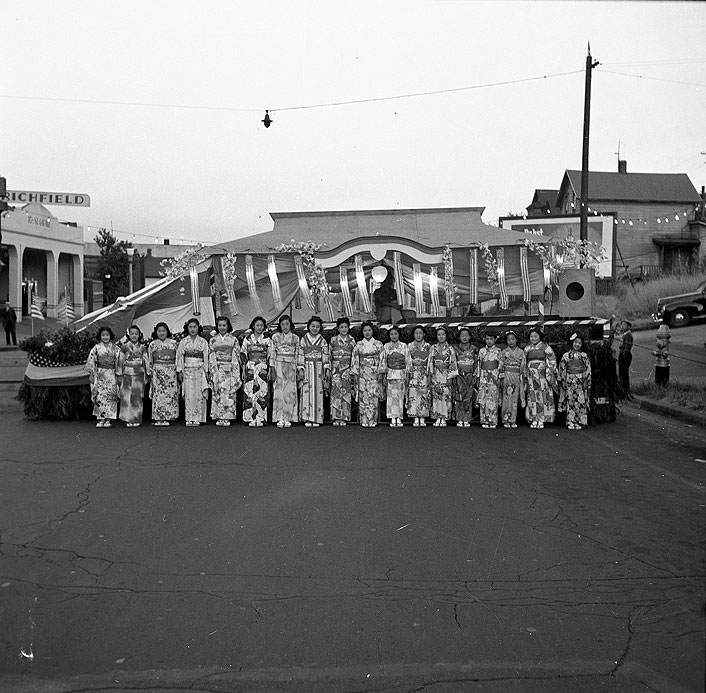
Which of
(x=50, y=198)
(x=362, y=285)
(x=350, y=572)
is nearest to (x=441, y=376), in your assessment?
(x=362, y=285)

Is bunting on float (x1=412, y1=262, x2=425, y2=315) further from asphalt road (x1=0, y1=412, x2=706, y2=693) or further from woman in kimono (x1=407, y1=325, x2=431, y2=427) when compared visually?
asphalt road (x1=0, y1=412, x2=706, y2=693)

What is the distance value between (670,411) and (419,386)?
13.6 feet

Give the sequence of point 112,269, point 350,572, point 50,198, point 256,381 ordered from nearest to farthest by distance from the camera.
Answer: point 350,572
point 256,381
point 50,198
point 112,269

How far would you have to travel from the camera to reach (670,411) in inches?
486

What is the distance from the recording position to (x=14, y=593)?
453 cm

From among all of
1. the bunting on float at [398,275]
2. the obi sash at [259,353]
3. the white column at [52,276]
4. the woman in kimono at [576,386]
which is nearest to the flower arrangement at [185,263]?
the bunting on float at [398,275]

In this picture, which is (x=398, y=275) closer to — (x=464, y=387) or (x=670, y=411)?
(x=464, y=387)

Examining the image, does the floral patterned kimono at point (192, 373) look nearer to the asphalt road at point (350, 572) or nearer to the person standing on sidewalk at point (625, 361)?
the asphalt road at point (350, 572)

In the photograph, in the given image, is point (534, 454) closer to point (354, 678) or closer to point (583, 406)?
point (583, 406)

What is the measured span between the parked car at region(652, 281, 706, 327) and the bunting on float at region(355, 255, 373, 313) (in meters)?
17.8

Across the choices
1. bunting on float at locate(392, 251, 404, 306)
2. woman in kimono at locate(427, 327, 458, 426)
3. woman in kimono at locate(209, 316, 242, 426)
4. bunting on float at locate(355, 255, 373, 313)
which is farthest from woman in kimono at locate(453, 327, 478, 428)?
bunting on float at locate(355, 255, 373, 313)

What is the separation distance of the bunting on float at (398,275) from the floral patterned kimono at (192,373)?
5.30m

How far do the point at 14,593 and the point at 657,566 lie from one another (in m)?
3.96

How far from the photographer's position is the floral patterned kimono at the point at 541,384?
11.2 meters
